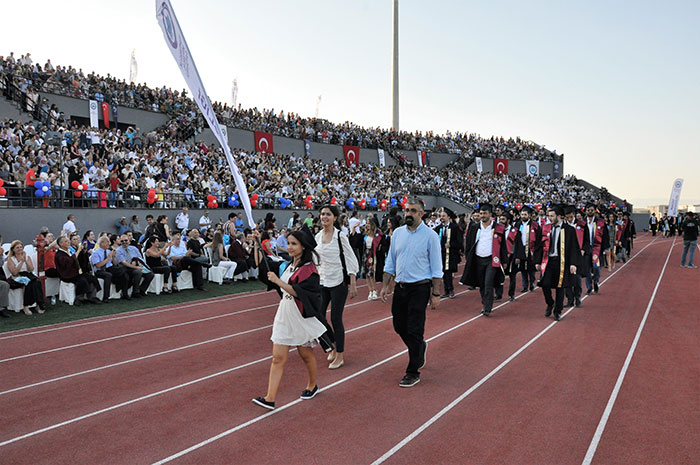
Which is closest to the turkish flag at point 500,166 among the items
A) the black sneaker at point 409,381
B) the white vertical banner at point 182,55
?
the black sneaker at point 409,381

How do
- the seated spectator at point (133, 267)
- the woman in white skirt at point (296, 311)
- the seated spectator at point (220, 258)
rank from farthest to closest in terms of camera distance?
the seated spectator at point (220, 258)
the seated spectator at point (133, 267)
the woman in white skirt at point (296, 311)

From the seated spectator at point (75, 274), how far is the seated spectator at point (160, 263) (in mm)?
1600

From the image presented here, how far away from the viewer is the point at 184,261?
13492 mm

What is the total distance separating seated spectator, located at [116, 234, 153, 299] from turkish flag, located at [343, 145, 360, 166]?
28970 mm

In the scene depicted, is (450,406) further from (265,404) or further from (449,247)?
(449,247)

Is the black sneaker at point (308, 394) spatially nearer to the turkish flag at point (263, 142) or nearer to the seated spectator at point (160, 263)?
the seated spectator at point (160, 263)

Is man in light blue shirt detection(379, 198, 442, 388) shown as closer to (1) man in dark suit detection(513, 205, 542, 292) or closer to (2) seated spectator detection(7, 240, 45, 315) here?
(1) man in dark suit detection(513, 205, 542, 292)

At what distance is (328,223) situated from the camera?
6.33 metres

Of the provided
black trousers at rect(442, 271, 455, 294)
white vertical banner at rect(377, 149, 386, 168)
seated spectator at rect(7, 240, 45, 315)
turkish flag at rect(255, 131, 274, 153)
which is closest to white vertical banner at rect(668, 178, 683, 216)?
white vertical banner at rect(377, 149, 386, 168)

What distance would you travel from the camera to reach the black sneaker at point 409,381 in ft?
18.8

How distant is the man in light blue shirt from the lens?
19.1ft

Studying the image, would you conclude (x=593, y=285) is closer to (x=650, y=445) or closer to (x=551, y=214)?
(x=551, y=214)

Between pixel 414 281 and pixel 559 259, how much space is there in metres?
4.71

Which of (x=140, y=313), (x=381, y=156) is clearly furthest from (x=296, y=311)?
(x=381, y=156)
